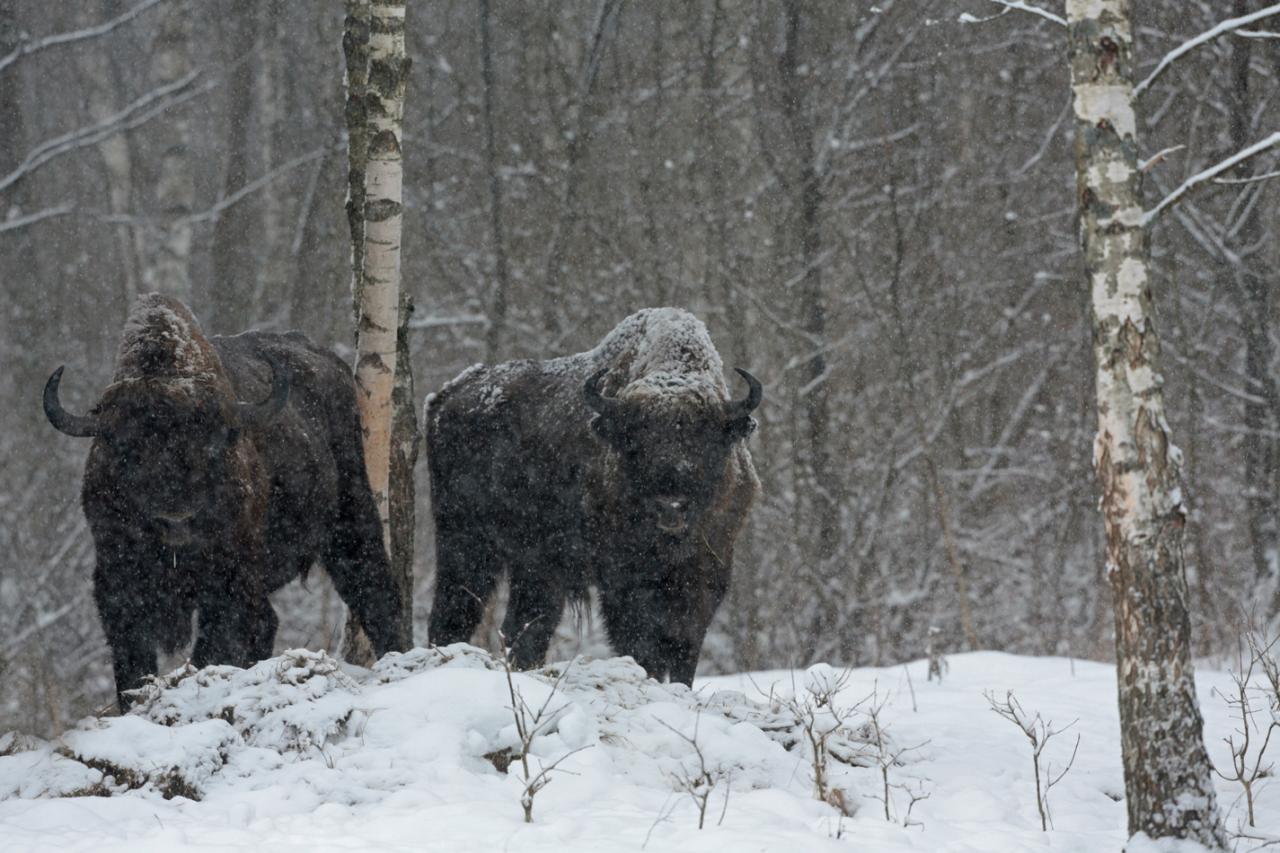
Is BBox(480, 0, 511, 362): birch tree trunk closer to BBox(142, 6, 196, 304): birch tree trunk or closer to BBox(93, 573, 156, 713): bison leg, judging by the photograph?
BBox(142, 6, 196, 304): birch tree trunk

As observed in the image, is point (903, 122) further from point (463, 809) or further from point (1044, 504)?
point (463, 809)

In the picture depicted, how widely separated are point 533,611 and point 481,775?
4.13 metres

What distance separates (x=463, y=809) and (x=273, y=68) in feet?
70.8

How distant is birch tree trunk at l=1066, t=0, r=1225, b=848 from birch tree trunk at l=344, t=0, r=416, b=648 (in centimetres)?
468

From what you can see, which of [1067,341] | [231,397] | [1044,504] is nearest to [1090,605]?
[1044,504]

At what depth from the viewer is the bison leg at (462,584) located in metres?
9.33

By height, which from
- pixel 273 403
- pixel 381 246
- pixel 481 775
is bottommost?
pixel 481 775

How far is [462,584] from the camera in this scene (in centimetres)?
933

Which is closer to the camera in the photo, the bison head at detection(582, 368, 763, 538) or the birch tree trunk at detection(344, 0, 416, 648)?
the bison head at detection(582, 368, 763, 538)

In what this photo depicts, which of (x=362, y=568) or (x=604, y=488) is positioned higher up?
(x=604, y=488)

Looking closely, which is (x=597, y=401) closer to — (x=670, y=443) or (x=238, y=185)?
(x=670, y=443)

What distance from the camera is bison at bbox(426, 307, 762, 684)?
7.50 meters

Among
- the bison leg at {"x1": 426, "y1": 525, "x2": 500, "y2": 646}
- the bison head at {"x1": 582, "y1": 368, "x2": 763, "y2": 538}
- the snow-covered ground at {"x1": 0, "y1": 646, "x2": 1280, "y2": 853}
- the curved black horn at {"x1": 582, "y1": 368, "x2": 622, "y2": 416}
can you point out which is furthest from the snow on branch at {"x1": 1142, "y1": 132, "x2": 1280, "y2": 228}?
the bison leg at {"x1": 426, "y1": 525, "x2": 500, "y2": 646}

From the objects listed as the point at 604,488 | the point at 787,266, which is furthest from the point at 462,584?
the point at 787,266
